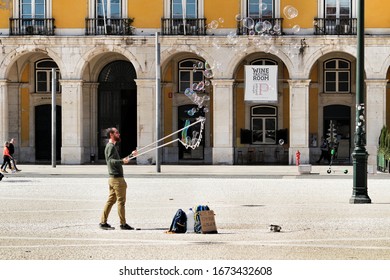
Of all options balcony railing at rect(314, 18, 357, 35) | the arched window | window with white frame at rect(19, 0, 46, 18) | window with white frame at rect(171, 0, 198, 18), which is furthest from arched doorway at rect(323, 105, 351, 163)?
window with white frame at rect(19, 0, 46, 18)

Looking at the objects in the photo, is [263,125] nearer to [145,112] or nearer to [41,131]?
[145,112]

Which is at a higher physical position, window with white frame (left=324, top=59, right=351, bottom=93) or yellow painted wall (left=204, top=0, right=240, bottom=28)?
yellow painted wall (left=204, top=0, right=240, bottom=28)

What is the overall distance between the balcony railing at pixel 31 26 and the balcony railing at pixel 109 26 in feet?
7.05

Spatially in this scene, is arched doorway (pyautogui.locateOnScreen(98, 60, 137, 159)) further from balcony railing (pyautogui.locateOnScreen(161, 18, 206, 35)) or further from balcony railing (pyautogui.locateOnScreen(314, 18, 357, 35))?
balcony railing (pyautogui.locateOnScreen(314, 18, 357, 35))

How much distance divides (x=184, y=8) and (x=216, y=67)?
12.6 ft

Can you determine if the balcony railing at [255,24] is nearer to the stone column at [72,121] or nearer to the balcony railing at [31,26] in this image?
the stone column at [72,121]

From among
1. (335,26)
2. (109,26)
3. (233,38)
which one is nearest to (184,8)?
(233,38)

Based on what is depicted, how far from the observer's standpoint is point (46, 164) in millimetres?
52188

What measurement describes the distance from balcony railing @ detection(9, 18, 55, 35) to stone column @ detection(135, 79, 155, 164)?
6.01m

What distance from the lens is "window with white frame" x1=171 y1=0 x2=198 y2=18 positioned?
5172 cm

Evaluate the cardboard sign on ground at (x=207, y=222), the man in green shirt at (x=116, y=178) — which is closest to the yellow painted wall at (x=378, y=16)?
the man in green shirt at (x=116, y=178)

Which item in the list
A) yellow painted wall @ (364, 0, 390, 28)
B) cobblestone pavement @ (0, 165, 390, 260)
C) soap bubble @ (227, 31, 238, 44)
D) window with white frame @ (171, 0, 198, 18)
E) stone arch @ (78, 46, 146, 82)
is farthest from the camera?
window with white frame @ (171, 0, 198, 18)

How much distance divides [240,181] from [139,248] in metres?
21.0

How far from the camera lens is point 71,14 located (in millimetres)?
52156
